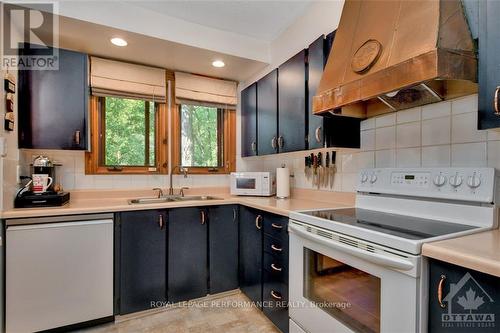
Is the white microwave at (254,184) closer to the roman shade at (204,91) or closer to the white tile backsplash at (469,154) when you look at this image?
the roman shade at (204,91)

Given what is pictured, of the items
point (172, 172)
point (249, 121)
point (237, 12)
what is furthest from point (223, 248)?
point (237, 12)

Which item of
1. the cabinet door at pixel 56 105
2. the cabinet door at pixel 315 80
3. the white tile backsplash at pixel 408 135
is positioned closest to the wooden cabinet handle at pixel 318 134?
the cabinet door at pixel 315 80

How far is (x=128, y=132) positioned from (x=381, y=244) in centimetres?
240

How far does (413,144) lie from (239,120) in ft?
6.38

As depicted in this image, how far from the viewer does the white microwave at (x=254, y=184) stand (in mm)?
2494

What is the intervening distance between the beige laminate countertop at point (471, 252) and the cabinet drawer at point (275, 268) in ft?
3.03

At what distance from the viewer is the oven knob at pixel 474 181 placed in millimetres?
1126

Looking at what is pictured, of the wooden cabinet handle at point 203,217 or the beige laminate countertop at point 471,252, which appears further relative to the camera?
the wooden cabinet handle at point 203,217

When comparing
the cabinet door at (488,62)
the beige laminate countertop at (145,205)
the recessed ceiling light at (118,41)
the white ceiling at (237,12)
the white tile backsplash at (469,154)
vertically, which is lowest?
the beige laminate countertop at (145,205)

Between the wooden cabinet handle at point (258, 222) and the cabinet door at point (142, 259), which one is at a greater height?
the wooden cabinet handle at point (258, 222)

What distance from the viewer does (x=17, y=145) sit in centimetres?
186

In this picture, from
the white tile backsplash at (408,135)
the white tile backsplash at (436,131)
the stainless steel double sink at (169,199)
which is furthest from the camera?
the stainless steel double sink at (169,199)

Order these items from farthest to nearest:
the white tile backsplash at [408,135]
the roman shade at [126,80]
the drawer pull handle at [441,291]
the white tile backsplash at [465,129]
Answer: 1. the roman shade at [126,80]
2. the white tile backsplash at [408,135]
3. the white tile backsplash at [465,129]
4. the drawer pull handle at [441,291]

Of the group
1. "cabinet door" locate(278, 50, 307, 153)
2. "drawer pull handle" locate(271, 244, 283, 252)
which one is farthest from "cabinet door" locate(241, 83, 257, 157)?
"drawer pull handle" locate(271, 244, 283, 252)
